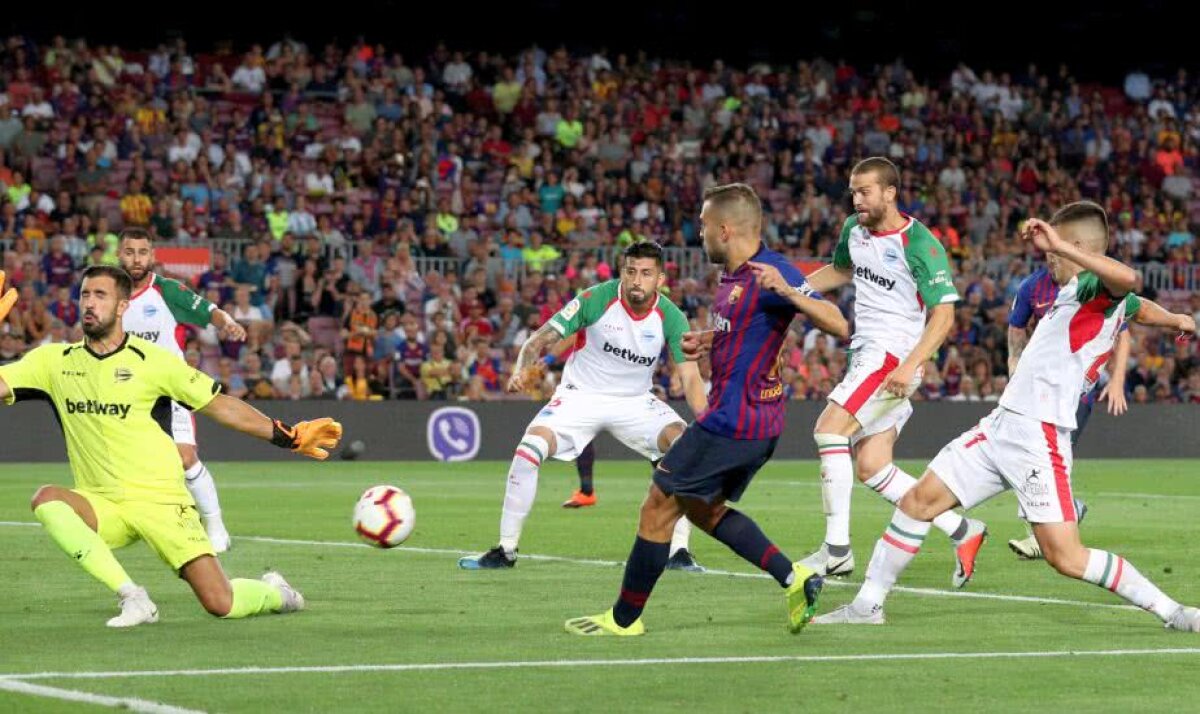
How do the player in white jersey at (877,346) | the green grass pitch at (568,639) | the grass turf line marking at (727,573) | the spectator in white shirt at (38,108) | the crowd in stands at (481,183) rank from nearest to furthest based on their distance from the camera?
the green grass pitch at (568,639)
the grass turf line marking at (727,573)
the player in white jersey at (877,346)
the crowd in stands at (481,183)
the spectator in white shirt at (38,108)

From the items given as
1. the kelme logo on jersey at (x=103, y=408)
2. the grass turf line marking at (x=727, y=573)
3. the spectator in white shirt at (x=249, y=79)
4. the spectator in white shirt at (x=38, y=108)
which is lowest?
the grass turf line marking at (x=727, y=573)

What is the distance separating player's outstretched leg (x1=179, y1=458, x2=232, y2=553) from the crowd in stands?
12.1m

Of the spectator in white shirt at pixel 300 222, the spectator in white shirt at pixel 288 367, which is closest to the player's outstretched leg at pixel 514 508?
the spectator in white shirt at pixel 288 367

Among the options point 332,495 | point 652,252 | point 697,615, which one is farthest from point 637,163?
point 697,615

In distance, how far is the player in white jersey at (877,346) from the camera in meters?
11.6

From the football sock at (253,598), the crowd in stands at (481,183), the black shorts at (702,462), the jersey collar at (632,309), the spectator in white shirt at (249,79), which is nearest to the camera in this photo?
the black shorts at (702,462)

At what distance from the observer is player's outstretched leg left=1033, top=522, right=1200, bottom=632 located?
30.5 feet

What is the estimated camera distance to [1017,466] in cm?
941

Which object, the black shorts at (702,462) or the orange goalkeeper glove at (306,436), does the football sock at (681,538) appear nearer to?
the black shorts at (702,462)

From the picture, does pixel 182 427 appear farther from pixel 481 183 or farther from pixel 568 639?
pixel 481 183

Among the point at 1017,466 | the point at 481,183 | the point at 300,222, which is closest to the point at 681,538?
the point at 1017,466

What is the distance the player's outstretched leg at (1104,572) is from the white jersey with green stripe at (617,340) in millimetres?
4552

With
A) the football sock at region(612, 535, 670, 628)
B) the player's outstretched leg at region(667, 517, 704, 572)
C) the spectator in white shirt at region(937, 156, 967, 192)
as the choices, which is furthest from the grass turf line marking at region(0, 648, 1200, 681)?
the spectator in white shirt at region(937, 156, 967, 192)

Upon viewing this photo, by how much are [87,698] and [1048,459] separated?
4494 millimetres
